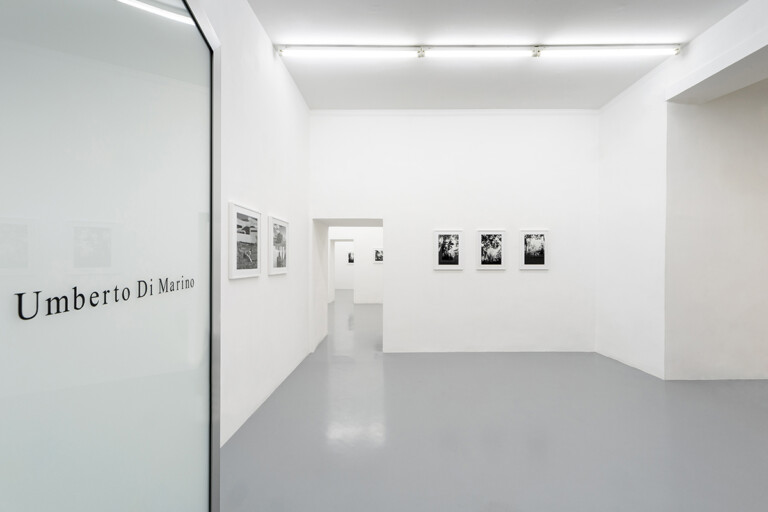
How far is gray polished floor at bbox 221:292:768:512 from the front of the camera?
3.86 m

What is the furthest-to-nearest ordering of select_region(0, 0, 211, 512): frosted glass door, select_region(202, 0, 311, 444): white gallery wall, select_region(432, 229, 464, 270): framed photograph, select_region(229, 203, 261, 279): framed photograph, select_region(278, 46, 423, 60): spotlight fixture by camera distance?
select_region(432, 229, 464, 270): framed photograph
select_region(278, 46, 423, 60): spotlight fixture
select_region(229, 203, 261, 279): framed photograph
select_region(202, 0, 311, 444): white gallery wall
select_region(0, 0, 211, 512): frosted glass door

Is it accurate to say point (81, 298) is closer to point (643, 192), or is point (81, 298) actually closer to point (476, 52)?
point (476, 52)

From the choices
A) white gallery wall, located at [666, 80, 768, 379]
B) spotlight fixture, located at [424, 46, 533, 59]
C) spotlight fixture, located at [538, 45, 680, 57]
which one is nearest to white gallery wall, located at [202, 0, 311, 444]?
spotlight fixture, located at [424, 46, 533, 59]

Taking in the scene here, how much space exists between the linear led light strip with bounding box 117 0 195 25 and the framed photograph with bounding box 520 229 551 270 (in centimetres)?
931

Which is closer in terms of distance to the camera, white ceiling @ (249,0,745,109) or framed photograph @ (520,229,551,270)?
white ceiling @ (249,0,745,109)

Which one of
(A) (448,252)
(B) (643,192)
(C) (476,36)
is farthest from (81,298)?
(B) (643,192)

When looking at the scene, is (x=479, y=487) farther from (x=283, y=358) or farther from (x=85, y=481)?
(x=283, y=358)

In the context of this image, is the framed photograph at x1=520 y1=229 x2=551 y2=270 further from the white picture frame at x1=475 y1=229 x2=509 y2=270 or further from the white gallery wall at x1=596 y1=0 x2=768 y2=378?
the white gallery wall at x1=596 y1=0 x2=768 y2=378

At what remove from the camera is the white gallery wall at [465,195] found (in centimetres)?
1028

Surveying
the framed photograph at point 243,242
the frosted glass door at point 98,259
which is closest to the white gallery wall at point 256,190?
the framed photograph at point 243,242

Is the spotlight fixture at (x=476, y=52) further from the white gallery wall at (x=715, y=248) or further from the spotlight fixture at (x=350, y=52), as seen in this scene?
the white gallery wall at (x=715, y=248)

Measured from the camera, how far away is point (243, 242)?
5.58m

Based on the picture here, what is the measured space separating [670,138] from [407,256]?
618cm

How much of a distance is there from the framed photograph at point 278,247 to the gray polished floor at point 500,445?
2.22 meters
